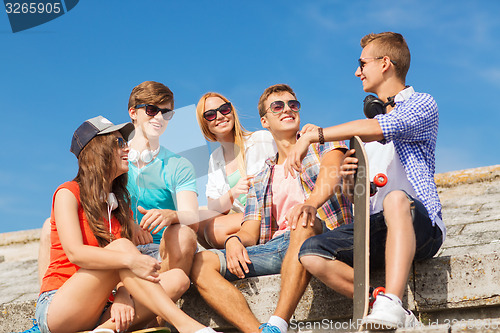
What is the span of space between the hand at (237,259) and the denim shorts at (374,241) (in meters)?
0.57

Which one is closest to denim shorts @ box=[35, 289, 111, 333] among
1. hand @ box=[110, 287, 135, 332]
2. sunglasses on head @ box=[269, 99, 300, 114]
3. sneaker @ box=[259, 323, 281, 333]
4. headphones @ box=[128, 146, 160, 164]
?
hand @ box=[110, 287, 135, 332]

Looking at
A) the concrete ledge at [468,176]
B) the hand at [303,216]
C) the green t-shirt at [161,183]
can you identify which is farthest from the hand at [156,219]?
the concrete ledge at [468,176]

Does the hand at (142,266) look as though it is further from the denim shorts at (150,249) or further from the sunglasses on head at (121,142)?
the sunglasses on head at (121,142)

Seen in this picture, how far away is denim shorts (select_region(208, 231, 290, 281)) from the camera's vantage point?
159 inches

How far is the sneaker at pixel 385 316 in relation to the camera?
302 centimetres

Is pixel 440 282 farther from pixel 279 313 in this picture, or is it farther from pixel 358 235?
pixel 279 313

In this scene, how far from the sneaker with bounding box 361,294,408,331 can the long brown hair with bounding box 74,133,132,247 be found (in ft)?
5.68

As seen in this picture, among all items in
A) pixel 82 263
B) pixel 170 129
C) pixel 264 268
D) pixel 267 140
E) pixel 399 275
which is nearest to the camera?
pixel 399 275

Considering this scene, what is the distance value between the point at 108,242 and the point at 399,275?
6.03 feet

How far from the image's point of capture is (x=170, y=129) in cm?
476

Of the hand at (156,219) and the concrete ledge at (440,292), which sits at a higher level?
the hand at (156,219)

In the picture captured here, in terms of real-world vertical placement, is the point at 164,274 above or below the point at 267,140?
below

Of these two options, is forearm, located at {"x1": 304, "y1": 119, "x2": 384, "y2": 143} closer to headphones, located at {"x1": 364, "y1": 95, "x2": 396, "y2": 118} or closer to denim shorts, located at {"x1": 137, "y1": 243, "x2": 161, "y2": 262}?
headphones, located at {"x1": 364, "y1": 95, "x2": 396, "y2": 118}

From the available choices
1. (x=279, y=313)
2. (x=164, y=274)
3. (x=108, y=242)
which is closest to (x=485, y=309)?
(x=279, y=313)
